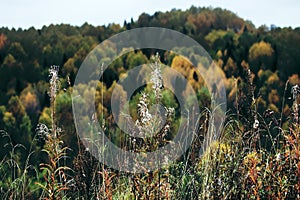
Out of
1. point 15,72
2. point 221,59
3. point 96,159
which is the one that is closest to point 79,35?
point 15,72

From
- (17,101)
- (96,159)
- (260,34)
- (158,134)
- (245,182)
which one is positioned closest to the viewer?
(158,134)

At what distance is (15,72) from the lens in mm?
45281

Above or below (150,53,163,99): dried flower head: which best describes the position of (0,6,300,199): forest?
below

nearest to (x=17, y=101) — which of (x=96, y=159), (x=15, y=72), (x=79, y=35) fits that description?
(x=15, y=72)

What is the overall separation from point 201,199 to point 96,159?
2.84 ft

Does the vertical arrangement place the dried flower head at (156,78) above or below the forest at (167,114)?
above

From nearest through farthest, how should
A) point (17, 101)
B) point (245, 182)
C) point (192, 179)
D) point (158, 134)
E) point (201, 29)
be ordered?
point (158, 134)
point (245, 182)
point (192, 179)
point (17, 101)
point (201, 29)

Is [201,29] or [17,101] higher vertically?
[201,29]

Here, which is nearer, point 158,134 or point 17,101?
point 158,134

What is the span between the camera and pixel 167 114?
278cm

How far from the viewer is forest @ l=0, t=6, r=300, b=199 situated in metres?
2.76

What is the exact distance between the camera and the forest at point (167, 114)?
9.07ft

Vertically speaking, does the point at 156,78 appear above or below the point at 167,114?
above

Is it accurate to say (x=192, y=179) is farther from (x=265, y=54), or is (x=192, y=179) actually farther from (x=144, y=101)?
(x=265, y=54)
